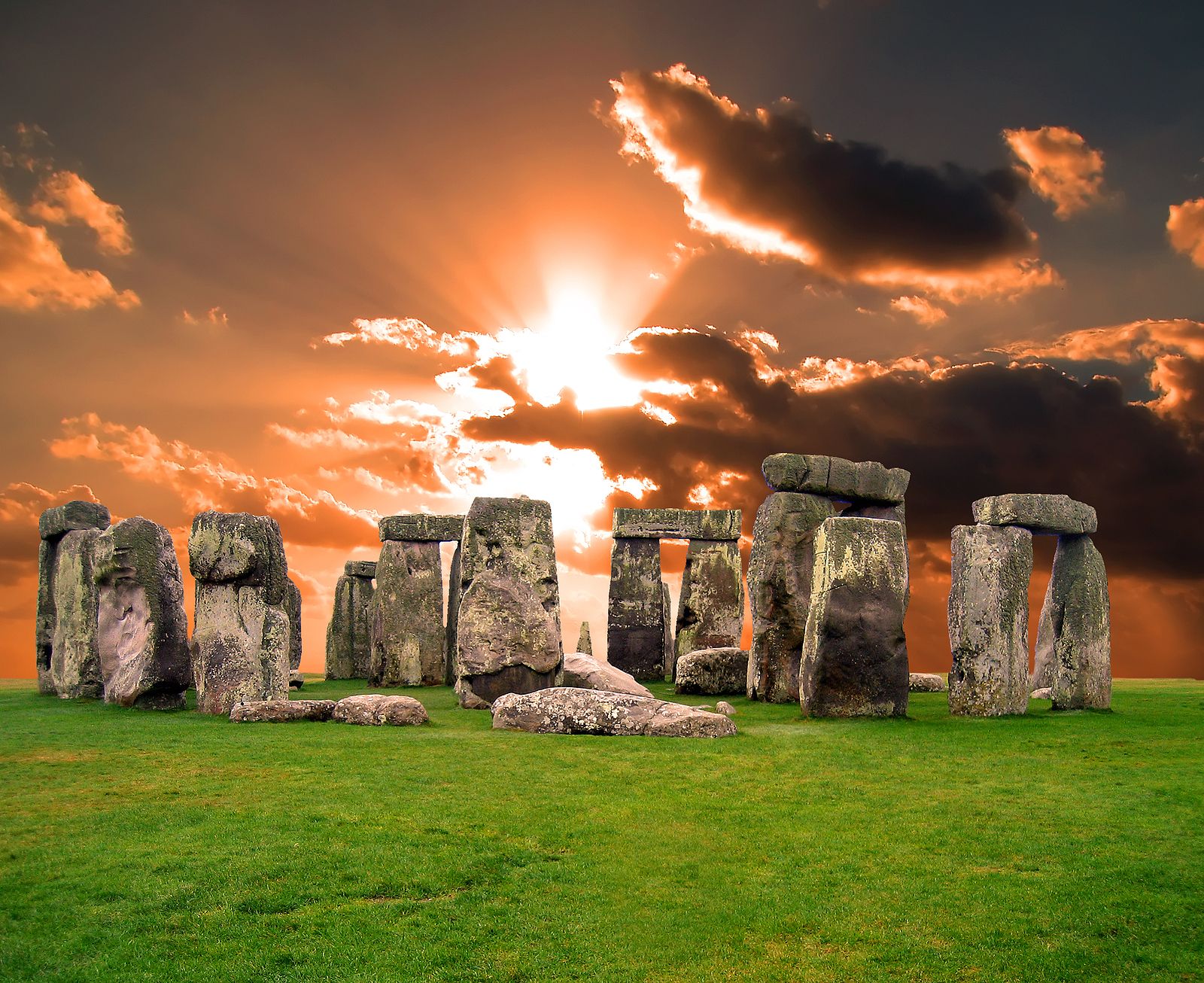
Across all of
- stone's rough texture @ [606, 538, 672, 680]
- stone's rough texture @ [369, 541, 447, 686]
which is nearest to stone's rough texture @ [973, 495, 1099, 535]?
stone's rough texture @ [369, 541, 447, 686]

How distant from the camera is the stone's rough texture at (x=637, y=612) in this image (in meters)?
24.0

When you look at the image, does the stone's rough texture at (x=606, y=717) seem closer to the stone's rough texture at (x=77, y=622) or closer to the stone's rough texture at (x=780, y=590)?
the stone's rough texture at (x=780, y=590)

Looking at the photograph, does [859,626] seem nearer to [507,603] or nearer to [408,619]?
[507,603]

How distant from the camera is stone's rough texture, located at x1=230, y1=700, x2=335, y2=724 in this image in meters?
12.5

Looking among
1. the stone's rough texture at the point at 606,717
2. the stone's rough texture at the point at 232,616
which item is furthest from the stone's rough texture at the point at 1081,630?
the stone's rough texture at the point at 232,616

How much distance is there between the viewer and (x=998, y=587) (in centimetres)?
1308

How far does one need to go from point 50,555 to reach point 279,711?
9.88 metres

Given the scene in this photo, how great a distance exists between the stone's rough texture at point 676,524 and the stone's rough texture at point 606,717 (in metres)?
11.9

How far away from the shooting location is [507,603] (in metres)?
15.1

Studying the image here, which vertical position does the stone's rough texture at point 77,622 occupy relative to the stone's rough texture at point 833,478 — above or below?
below

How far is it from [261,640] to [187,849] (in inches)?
297

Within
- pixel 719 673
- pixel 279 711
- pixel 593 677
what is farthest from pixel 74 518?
pixel 719 673

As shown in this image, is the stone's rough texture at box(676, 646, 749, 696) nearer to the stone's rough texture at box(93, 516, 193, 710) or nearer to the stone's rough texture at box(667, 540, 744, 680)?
the stone's rough texture at box(667, 540, 744, 680)

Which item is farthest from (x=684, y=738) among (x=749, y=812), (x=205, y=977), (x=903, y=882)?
(x=205, y=977)
